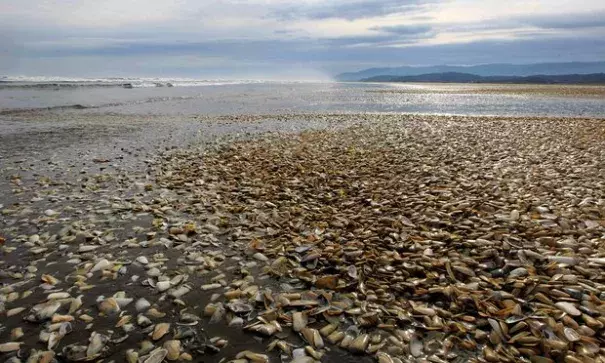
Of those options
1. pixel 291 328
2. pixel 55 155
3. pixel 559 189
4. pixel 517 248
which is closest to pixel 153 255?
pixel 291 328

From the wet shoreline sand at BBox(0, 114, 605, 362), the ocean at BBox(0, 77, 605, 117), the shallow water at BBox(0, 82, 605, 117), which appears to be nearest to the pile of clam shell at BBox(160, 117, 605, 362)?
the wet shoreline sand at BBox(0, 114, 605, 362)

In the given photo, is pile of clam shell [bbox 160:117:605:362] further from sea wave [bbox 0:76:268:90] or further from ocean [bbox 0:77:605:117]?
sea wave [bbox 0:76:268:90]

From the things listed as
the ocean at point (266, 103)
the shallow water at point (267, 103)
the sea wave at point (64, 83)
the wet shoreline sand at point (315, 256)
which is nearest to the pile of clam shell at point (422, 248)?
the wet shoreline sand at point (315, 256)

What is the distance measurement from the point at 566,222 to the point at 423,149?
8.86 meters

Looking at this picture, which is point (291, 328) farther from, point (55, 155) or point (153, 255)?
point (55, 155)

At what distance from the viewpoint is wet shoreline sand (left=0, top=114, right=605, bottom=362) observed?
4.70m

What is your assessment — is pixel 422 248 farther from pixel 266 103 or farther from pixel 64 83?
pixel 64 83

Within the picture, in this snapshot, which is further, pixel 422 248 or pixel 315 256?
pixel 422 248

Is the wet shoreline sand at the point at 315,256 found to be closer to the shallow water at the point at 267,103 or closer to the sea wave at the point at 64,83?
the shallow water at the point at 267,103

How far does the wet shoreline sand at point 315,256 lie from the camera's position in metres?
4.70

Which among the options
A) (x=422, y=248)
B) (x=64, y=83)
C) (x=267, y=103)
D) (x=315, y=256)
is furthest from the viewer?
(x=64, y=83)

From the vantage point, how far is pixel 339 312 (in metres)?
5.14

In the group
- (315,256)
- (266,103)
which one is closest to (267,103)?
(266,103)

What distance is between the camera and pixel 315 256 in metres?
6.65
